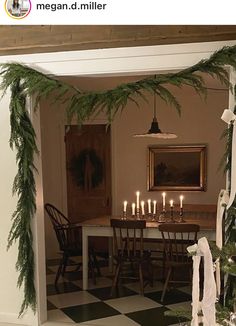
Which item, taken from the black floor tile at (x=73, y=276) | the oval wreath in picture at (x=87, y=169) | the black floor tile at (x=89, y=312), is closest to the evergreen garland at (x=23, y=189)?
the black floor tile at (x=89, y=312)

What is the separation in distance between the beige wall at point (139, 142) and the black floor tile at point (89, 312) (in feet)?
7.43

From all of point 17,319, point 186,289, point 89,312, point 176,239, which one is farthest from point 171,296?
point 17,319

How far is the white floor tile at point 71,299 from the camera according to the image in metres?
4.36

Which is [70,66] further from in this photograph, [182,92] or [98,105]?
[182,92]

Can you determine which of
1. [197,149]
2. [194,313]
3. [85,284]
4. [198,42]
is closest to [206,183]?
[197,149]

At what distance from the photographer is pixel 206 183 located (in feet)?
19.9

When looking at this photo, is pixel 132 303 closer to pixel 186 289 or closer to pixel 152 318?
pixel 152 318

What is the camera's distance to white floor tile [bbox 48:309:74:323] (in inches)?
152

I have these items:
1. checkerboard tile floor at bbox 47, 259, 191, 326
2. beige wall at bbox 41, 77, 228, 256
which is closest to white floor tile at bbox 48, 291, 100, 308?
checkerboard tile floor at bbox 47, 259, 191, 326

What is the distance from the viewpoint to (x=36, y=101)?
3475 millimetres

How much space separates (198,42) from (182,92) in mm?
2962

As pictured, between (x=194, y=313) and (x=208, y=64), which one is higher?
(x=208, y=64)

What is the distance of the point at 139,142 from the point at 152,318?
3.01 m

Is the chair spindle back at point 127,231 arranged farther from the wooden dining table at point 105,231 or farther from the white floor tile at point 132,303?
the white floor tile at point 132,303
